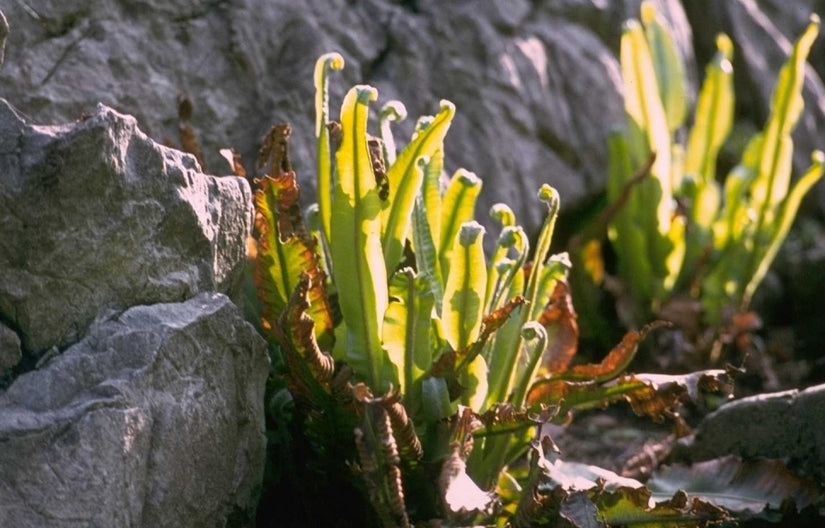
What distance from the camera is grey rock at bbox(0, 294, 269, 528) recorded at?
65.1 inches

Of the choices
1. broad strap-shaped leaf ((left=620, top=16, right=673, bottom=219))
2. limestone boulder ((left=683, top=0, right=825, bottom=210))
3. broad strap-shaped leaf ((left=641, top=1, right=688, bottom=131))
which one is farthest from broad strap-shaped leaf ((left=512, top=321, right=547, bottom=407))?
limestone boulder ((left=683, top=0, right=825, bottom=210))

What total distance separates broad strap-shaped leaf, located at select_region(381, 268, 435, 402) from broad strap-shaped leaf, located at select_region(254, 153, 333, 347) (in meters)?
0.15

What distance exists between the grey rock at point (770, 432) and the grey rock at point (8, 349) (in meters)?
1.74

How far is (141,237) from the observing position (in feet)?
6.12

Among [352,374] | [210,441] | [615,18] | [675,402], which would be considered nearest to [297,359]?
[352,374]

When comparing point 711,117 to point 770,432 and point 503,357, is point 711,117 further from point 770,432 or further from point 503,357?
point 503,357

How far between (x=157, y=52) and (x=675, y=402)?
1.57 meters

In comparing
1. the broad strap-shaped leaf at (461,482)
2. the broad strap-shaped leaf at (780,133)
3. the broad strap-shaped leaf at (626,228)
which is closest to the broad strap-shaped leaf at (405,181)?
the broad strap-shaped leaf at (461,482)

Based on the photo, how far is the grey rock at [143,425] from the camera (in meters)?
1.65

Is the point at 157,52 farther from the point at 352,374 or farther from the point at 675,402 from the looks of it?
the point at 675,402

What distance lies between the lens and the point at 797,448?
263cm

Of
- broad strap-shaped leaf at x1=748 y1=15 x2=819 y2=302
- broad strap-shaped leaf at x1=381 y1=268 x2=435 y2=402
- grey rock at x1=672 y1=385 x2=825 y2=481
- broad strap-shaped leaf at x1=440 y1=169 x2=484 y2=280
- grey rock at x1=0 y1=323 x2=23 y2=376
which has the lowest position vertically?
grey rock at x1=672 y1=385 x2=825 y2=481

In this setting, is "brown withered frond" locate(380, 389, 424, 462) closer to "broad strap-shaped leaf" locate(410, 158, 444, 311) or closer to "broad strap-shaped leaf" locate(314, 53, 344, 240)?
"broad strap-shaped leaf" locate(410, 158, 444, 311)

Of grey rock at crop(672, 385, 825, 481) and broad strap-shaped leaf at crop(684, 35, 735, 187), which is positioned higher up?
broad strap-shaped leaf at crop(684, 35, 735, 187)
